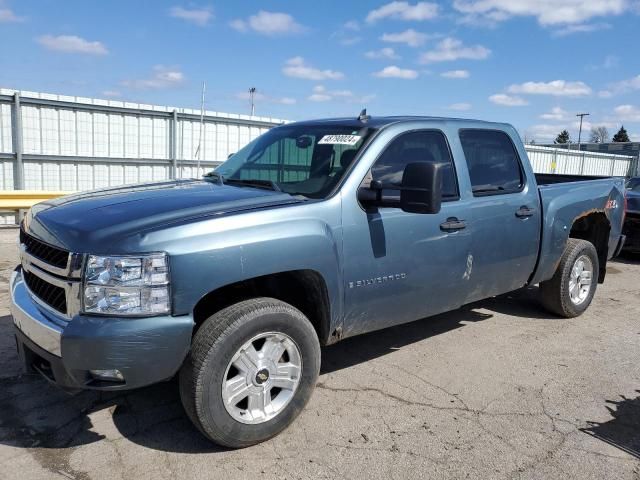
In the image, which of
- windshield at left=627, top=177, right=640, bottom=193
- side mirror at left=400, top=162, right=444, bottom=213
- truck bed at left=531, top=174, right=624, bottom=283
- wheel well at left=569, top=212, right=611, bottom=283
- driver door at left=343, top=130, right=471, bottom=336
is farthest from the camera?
windshield at left=627, top=177, right=640, bottom=193

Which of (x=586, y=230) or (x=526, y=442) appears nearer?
(x=526, y=442)

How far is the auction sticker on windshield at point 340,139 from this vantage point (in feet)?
12.5

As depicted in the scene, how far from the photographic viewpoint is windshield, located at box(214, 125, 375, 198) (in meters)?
3.66

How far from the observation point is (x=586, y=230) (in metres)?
6.29

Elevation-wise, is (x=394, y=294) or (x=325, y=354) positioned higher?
(x=394, y=294)

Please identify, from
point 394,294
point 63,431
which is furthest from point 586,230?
point 63,431

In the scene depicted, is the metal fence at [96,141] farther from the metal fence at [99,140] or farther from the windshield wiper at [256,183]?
the windshield wiper at [256,183]

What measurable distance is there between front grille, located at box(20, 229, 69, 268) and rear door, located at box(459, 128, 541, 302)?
9.44 ft

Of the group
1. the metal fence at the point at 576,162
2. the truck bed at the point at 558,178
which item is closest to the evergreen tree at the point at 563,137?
the metal fence at the point at 576,162

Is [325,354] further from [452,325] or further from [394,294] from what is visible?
[452,325]

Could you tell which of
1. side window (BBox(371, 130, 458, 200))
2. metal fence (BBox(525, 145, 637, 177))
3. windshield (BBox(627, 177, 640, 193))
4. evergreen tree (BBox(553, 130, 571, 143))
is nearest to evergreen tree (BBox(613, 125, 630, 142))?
evergreen tree (BBox(553, 130, 571, 143))

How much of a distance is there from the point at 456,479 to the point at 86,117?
11.2 m

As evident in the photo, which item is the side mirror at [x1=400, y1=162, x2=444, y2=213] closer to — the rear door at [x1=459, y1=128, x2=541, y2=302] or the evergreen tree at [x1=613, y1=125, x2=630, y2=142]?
the rear door at [x1=459, y1=128, x2=541, y2=302]

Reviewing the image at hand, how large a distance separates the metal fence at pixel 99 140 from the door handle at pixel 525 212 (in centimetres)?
983
